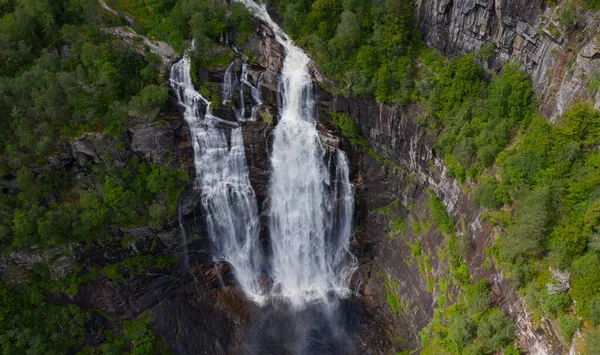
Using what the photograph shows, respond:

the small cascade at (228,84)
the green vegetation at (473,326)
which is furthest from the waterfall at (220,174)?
the green vegetation at (473,326)

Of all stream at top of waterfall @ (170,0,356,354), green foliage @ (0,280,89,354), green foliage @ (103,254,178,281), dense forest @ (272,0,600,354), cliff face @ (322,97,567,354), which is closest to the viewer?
dense forest @ (272,0,600,354)

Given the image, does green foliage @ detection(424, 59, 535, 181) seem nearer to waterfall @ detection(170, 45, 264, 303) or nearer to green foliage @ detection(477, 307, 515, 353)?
green foliage @ detection(477, 307, 515, 353)

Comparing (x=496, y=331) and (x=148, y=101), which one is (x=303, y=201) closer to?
(x=148, y=101)

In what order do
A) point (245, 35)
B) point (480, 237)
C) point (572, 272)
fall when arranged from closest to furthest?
point (572, 272)
point (480, 237)
point (245, 35)

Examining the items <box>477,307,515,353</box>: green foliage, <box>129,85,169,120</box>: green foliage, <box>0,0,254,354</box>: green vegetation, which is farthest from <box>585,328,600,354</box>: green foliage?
<box>129,85,169,120</box>: green foliage

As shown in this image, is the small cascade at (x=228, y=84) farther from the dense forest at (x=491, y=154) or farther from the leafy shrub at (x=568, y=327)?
the leafy shrub at (x=568, y=327)

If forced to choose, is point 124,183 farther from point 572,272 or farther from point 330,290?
point 572,272

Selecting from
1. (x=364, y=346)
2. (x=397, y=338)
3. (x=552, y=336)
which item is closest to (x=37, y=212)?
(x=364, y=346)

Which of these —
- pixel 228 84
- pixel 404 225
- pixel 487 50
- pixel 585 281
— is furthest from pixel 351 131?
pixel 585 281
